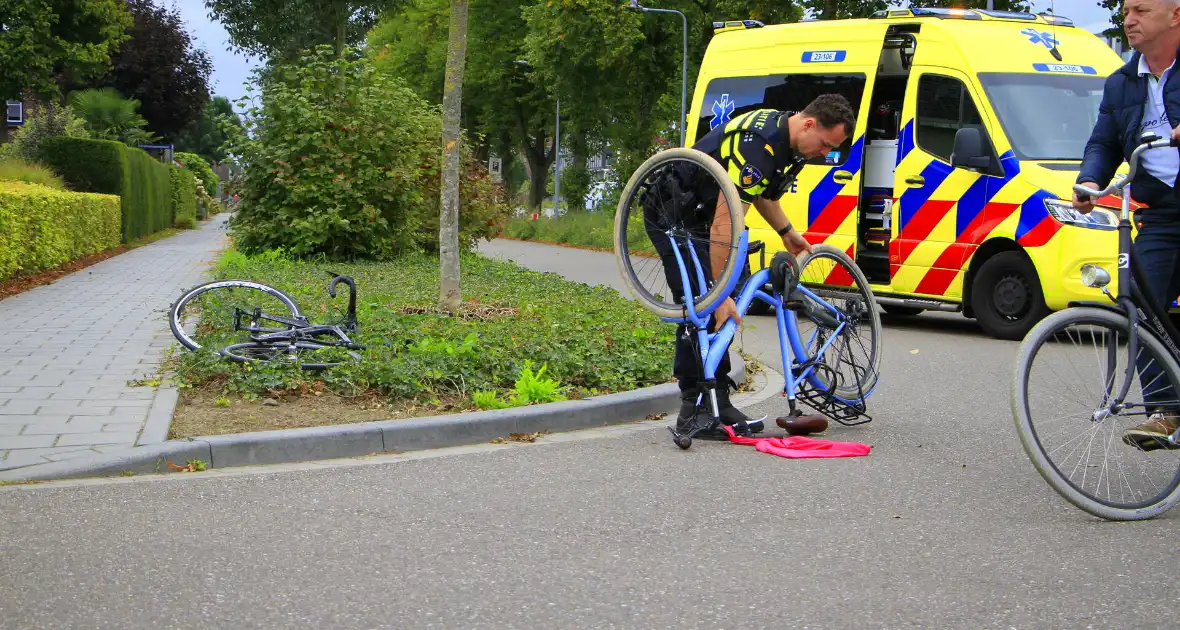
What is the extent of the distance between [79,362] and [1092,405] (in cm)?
630

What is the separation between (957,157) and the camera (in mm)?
11047

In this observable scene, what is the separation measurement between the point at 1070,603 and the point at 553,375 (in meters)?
4.06

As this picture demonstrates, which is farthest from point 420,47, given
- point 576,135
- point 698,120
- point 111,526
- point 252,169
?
point 111,526

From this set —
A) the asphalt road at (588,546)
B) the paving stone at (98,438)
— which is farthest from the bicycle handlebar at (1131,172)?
the paving stone at (98,438)

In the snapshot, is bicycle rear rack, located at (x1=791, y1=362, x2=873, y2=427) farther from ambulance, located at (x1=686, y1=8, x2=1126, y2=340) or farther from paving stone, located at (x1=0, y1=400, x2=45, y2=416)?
ambulance, located at (x1=686, y1=8, x2=1126, y2=340)

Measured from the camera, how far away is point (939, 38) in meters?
11.9

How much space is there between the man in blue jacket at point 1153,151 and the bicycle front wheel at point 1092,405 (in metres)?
0.09

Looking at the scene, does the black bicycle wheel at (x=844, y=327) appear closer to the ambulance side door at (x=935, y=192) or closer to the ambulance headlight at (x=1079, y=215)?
the ambulance headlight at (x=1079, y=215)

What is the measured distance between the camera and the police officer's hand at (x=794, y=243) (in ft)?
22.0

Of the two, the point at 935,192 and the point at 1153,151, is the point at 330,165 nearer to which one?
the point at 935,192

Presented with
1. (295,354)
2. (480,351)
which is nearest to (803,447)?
(480,351)

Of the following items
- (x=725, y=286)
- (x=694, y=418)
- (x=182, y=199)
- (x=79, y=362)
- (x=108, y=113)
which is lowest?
(x=182, y=199)

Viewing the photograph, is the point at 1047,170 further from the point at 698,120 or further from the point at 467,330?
the point at 467,330

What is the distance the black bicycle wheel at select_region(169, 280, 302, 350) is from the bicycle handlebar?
15.9 feet
